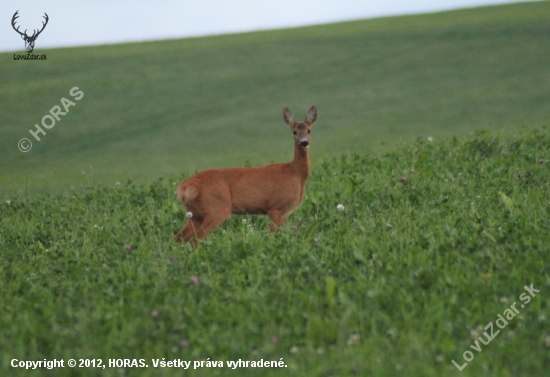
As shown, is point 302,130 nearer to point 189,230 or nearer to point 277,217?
point 277,217

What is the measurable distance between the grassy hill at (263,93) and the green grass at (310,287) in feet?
26.1

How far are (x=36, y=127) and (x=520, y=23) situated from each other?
64.3 feet

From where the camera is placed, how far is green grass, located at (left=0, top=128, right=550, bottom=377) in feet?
16.2

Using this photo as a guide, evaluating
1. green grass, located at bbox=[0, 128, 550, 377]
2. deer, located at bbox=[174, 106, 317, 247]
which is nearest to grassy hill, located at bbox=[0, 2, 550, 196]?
deer, located at bbox=[174, 106, 317, 247]

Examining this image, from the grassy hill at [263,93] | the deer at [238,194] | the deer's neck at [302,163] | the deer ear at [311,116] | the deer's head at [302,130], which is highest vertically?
the grassy hill at [263,93]

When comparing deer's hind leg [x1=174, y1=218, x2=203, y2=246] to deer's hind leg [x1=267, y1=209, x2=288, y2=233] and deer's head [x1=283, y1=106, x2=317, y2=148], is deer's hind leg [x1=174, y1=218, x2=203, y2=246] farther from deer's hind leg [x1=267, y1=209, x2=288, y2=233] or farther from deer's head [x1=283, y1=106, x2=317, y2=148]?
deer's head [x1=283, y1=106, x2=317, y2=148]

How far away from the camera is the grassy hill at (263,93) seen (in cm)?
2064

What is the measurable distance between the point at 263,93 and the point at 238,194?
64.3 feet

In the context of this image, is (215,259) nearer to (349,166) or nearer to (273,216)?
(273,216)

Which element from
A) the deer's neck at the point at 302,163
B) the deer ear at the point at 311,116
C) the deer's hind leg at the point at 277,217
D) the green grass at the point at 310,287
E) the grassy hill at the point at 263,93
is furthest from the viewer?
the grassy hill at the point at 263,93

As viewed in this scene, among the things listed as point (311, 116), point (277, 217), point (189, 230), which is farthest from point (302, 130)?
point (189, 230)

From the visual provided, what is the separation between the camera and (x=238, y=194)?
8.41 meters

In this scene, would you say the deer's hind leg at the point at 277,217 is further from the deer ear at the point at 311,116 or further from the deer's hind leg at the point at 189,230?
the deer ear at the point at 311,116

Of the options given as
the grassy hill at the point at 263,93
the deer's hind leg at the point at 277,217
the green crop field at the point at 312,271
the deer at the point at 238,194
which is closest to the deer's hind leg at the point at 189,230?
the deer at the point at 238,194
